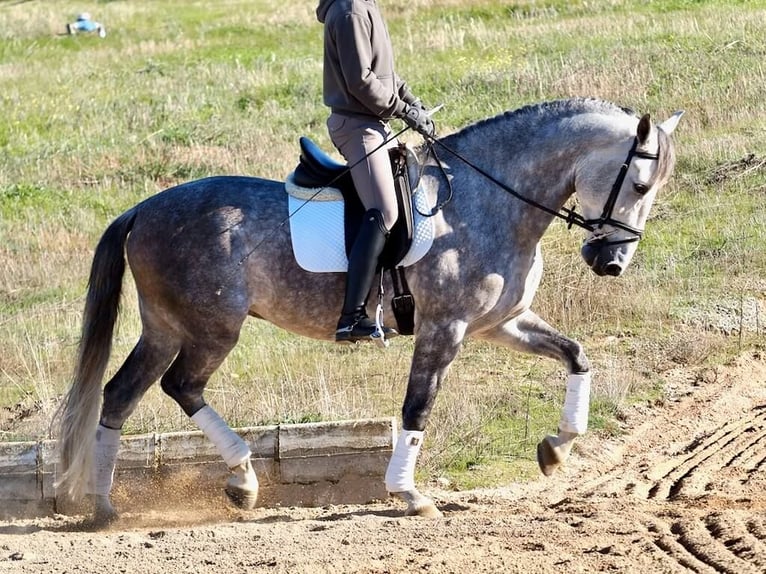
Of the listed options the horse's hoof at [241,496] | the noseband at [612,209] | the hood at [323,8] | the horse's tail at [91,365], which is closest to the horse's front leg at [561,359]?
the noseband at [612,209]

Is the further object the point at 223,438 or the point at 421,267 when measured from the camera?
the point at 223,438

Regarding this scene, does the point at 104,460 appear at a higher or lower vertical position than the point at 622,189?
lower

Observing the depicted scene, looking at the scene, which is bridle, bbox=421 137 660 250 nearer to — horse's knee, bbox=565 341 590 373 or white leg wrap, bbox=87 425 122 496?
horse's knee, bbox=565 341 590 373

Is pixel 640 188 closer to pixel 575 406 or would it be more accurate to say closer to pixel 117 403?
pixel 575 406

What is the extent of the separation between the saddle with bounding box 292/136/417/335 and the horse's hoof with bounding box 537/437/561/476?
1.14 metres

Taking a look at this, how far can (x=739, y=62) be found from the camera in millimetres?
18891

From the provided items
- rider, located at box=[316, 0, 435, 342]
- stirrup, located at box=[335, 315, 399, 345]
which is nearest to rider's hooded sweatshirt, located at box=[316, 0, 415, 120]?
rider, located at box=[316, 0, 435, 342]

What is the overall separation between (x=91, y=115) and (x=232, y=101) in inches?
101

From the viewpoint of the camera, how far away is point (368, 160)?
23.9 ft

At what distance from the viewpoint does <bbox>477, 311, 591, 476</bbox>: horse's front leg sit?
7.70 meters

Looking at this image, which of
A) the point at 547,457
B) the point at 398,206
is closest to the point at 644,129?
the point at 398,206

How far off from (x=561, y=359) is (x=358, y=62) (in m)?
2.28

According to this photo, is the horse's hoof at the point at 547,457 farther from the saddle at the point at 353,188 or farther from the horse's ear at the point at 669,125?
the horse's ear at the point at 669,125

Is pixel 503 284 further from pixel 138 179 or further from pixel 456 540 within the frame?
pixel 138 179
